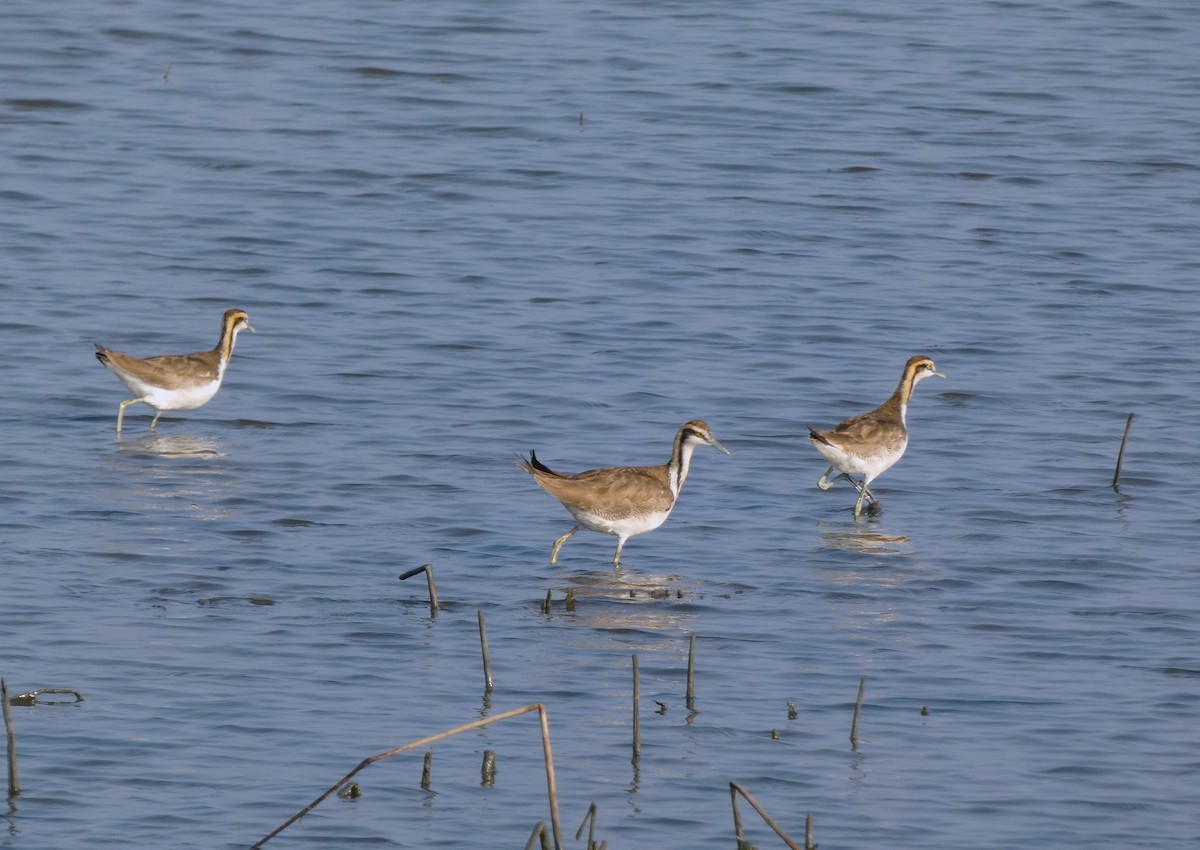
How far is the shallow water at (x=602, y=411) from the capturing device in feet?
37.5

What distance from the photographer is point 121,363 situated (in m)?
18.7

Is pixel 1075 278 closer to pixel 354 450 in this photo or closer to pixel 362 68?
pixel 354 450

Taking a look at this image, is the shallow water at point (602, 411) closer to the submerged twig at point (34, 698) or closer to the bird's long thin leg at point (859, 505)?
the submerged twig at point (34, 698)

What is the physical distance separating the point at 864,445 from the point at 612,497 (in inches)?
111

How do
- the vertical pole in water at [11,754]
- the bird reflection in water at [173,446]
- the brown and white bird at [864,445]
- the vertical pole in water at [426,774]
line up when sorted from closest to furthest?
1. the vertical pole in water at [11,754]
2. the vertical pole in water at [426,774]
3. the brown and white bird at [864,445]
4. the bird reflection in water at [173,446]

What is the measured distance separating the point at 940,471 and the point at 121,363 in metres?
7.45

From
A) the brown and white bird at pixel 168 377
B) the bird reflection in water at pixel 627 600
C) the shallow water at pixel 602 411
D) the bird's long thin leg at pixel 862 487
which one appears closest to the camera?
the shallow water at pixel 602 411

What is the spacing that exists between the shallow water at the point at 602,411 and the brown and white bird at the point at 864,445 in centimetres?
53

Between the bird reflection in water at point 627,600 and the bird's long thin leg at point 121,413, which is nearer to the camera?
the bird reflection in water at point 627,600

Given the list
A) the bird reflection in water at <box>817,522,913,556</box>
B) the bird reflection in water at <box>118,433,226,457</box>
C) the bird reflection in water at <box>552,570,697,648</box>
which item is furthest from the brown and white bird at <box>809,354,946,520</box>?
the bird reflection in water at <box>118,433,226,457</box>

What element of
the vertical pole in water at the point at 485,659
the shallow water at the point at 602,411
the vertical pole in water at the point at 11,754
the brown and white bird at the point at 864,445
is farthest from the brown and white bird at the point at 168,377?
the vertical pole in water at the point at 11,754

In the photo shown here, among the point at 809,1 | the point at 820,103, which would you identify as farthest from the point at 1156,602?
the point at 809,1

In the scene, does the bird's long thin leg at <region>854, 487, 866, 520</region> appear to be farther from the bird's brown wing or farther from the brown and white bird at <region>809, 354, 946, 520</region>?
the bird's brown wing

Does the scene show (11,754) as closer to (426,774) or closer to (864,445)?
(426,774)
